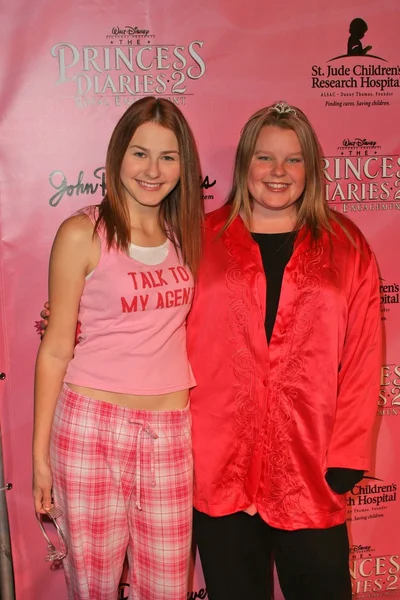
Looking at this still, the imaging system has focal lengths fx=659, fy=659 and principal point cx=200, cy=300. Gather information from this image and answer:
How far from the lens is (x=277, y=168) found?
1.89 meters

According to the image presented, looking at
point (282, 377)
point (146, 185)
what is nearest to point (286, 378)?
point (282, 377)

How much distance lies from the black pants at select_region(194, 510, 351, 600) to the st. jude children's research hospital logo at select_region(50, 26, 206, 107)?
4.65ft

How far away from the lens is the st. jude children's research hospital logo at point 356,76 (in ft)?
7.77

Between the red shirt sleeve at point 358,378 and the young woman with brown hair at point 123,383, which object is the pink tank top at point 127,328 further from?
the red shirt sleeve at point 358,378

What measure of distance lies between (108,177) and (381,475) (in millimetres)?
1617

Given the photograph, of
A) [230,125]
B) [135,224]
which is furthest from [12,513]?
[230,125]

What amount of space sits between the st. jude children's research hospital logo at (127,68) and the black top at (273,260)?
67 centimetres

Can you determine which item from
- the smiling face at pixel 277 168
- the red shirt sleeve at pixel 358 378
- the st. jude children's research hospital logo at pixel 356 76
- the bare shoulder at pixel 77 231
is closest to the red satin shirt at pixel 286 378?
the red shirt sleeve at pixel 358 378

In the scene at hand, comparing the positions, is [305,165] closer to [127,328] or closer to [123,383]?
[127,328]

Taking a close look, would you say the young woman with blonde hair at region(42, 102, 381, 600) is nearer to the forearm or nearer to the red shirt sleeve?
the red shirt sleeve

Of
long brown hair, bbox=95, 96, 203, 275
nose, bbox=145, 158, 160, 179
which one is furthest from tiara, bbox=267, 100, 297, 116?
nose, bbox=145, 158, 160, 179

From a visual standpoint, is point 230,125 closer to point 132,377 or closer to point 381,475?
point 132,377

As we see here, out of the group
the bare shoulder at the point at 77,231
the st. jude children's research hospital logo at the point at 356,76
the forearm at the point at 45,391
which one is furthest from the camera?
the st. jude children's research hospital logo at the point at 356,76

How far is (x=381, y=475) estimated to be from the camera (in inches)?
103
